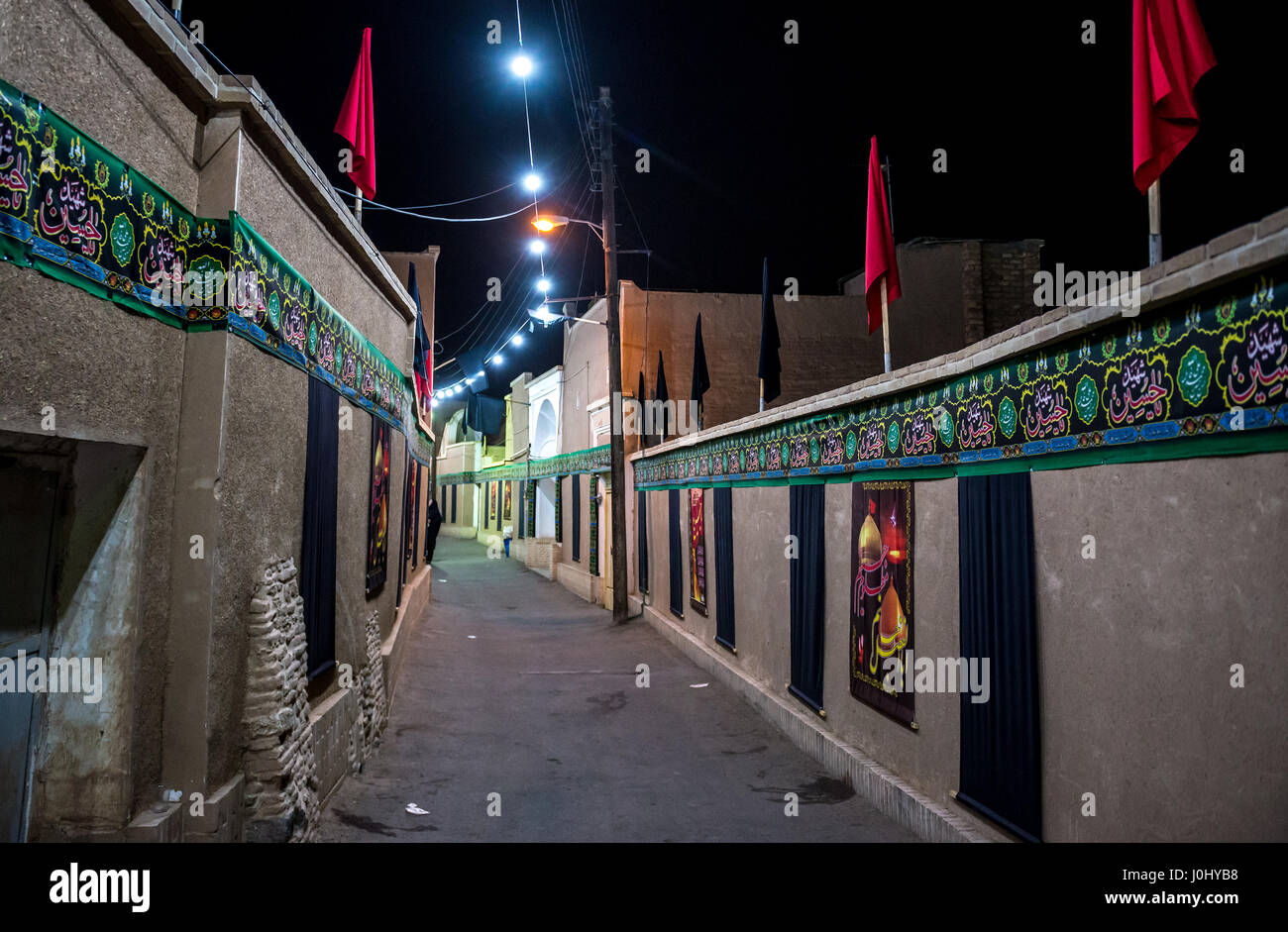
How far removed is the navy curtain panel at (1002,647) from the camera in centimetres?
370

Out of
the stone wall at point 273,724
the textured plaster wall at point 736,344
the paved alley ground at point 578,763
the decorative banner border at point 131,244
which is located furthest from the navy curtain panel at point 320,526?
the textured plaster wall at point 736,344

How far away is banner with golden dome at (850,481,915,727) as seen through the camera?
505 centimetres

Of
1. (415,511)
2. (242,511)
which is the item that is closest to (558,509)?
(415,511)

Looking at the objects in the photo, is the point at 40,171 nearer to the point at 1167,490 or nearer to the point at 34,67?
the point at 34,67

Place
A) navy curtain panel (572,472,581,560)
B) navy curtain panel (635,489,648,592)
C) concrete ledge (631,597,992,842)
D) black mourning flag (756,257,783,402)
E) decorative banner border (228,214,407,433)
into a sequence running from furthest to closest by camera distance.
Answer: navy curtain panel (572,472,581,560) → navy curtain panel (635,489,648,592) → black mourning flag (756,257,783,402) → concrete ledge (631,597,992,842) → decorative banner border (228,214,407,433)

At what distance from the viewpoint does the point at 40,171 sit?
8.72 ft

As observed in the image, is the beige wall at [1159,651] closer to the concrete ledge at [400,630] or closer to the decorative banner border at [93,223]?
the decorative banner border at [93,223]

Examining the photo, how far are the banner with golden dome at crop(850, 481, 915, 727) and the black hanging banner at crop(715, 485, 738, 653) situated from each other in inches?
127

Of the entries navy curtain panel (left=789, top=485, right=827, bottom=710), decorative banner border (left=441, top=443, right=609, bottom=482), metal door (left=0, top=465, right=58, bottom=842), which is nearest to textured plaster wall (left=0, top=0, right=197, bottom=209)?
metal door (left=0, top=465, right=58, bottom=842)

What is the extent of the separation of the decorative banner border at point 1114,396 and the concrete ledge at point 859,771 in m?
2.04

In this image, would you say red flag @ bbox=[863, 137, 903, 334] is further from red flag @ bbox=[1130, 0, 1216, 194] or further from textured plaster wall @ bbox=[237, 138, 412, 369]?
textured plaster wall @ bbox=[237, 138, 412, 369]

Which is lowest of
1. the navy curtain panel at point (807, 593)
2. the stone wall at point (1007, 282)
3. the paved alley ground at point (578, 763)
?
the paved alley ground at point (578, 763)

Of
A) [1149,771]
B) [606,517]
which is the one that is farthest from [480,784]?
[606,517]

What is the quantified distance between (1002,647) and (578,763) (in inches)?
145
